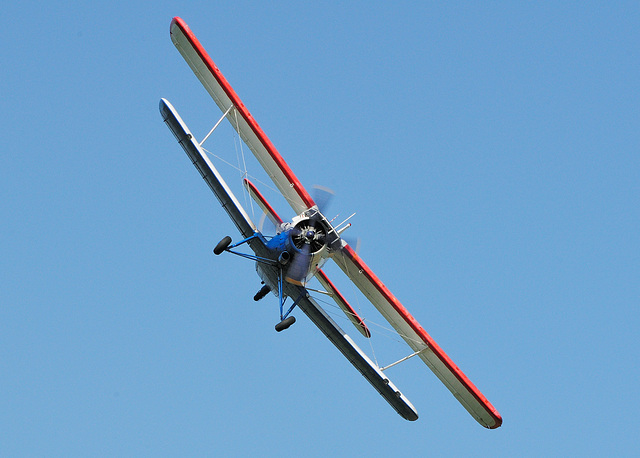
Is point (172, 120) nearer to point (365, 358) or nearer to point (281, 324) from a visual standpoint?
point (281, 324)

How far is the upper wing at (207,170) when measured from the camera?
2208 cm

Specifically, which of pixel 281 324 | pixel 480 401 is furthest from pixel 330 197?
pixel 480 401

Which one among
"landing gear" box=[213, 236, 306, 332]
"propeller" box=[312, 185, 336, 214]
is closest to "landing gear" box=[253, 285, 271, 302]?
"landing gear" box=[213, 236, 306, 332]

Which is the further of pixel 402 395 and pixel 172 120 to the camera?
pixel 402 395

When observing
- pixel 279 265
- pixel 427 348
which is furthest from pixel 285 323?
pixel 427 348

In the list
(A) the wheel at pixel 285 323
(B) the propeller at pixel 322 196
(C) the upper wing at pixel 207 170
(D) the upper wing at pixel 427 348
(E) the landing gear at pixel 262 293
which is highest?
(C) the upper wing at pixel 207 170

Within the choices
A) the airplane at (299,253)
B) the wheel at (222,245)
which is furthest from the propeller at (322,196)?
the wheel at (222,245)

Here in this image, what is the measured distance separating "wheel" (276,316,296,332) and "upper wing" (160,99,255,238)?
2.41 m

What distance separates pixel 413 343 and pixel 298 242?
538 centimetres

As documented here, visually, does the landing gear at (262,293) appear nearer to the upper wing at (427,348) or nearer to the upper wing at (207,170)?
the upper wing at (207,170)

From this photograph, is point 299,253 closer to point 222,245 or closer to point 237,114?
point 222,245

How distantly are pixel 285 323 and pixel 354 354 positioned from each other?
311 cm

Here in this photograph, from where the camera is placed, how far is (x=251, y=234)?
2225 centimetres

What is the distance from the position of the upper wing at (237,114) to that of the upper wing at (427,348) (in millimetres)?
2971
